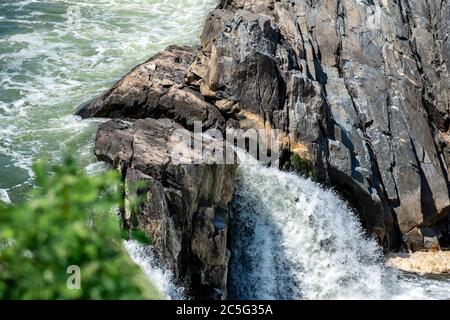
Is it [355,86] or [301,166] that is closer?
[301,166]

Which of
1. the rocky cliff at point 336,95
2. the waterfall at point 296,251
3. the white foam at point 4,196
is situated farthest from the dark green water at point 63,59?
the waterfall at point 296,251

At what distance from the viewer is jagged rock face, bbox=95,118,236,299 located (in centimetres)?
1195

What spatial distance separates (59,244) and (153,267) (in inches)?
305

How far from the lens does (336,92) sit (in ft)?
60.7

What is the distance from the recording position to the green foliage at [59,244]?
407 cm

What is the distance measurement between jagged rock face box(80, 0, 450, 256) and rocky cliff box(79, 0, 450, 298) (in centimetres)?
4

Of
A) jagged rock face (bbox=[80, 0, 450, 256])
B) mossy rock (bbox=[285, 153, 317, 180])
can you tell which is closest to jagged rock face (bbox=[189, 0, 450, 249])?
jagged rock face (bbox=[80, 0, 450, 256])

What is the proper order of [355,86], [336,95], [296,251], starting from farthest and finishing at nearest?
[355,86] < [336,95] < [296,251]

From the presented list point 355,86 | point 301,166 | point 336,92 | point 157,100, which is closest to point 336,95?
point 336,92

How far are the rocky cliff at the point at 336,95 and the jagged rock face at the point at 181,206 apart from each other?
0.47 metres

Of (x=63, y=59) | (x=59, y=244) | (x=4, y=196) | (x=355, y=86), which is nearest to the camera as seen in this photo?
(x=59, y=244)

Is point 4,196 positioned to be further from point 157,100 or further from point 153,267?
point 157,100

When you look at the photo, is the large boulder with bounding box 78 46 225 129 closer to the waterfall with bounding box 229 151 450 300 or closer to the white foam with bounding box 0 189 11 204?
the waterfall with bounding box 229 151 450 300

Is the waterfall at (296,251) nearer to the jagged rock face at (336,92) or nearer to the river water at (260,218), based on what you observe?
the river water at (260,218)
